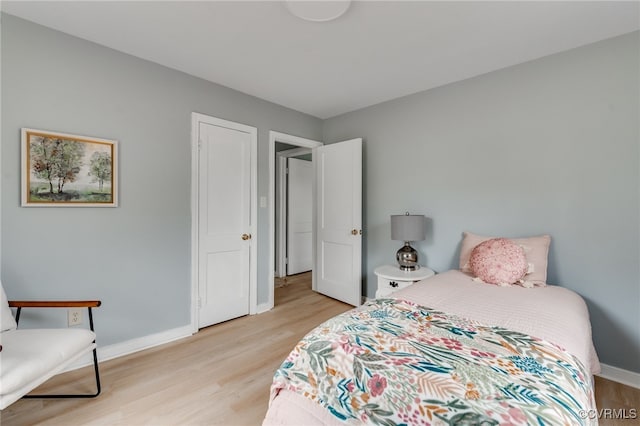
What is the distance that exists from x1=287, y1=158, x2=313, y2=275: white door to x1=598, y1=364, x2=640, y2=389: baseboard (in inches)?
150

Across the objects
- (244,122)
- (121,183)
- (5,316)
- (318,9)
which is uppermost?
(318,9)

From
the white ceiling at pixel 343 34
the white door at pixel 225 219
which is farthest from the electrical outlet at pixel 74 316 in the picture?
the white ceiling at pixel 343 34

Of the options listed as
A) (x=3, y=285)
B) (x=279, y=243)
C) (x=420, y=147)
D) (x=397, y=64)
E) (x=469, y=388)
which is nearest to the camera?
(x=469, y=388)

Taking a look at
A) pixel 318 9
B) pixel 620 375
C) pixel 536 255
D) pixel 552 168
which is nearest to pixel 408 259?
pixel 536 255

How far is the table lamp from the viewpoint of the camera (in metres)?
2.70

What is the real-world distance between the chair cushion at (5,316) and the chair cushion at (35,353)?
3 centimetres

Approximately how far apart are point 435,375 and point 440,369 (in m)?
0.04

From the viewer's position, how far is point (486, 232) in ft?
8.36

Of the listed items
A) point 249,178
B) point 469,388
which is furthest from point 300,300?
point 469,388

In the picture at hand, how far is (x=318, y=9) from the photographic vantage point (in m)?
1.69

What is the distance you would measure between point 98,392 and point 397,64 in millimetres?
3203

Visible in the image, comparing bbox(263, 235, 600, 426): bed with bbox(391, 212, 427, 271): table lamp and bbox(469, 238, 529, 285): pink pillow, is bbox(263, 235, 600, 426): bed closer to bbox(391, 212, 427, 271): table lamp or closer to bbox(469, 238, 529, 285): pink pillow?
bbox(469, 238, 529, 285): pink pillow

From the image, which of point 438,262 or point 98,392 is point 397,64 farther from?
point 98,392

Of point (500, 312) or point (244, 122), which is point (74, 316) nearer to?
point (244, 122)
